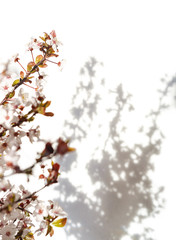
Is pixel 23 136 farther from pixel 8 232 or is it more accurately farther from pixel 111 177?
pixel 111 177

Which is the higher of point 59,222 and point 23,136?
point 23,136

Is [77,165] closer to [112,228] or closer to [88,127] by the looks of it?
[88,127]

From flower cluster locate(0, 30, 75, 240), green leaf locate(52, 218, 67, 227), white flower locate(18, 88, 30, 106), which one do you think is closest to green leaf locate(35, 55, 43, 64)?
flower cluster locate(0, 30, 75, 240)

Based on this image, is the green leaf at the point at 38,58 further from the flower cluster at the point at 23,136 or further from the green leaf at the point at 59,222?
the green leaf at the point at 59,222

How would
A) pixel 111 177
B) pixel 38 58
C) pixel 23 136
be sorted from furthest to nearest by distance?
pixel 111 177 → pixel 38 58 → pixel 23 136

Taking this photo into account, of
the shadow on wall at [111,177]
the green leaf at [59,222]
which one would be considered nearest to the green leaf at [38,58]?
the green leaf at [59,222]

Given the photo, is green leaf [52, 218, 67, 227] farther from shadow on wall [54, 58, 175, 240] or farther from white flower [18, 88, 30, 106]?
shadow on wall [54, 58, 175, 240]

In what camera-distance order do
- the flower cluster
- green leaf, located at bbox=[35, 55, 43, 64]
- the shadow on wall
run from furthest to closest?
the shadow on wall < green leaf, located at bbox=[35, 55, 43, 64] < the flower cluster

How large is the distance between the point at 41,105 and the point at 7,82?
0.88ft

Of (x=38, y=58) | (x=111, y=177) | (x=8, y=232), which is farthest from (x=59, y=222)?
(x=111, y=177)

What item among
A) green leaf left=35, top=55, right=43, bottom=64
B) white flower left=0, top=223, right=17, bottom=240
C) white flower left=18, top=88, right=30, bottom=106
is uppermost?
green leaf left=35, top=55, right=43, bottom=64

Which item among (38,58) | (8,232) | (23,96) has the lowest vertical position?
(8,232)

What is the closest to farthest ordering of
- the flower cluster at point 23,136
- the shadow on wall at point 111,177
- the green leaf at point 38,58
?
the flower cluster at point 23,136 → the green leaf at point 38,58 → the shadow on wall at point 111,177

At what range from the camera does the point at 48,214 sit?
0.79 metres
